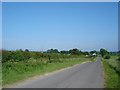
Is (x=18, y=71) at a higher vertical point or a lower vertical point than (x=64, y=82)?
higher

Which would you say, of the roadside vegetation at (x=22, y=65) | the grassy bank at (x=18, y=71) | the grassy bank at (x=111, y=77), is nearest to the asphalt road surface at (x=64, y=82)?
the grassy bank at (x=111, y=77)

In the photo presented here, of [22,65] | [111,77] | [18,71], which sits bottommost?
[111,77]

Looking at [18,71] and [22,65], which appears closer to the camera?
[18,71]

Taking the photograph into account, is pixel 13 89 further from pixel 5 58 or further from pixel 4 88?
pixel 5 58

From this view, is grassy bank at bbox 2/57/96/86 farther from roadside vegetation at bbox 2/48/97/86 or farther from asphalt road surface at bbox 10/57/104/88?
asphalt road surface at bbox 10/57/104/88

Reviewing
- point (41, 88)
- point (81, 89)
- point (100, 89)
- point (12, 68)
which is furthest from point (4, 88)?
point (12, 68)

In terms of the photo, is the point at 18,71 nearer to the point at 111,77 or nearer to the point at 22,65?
the point at 22,65

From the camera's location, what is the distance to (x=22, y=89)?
1313 centimetres

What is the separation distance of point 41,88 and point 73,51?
6132 inches

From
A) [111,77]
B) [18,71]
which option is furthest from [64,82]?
[18,71]

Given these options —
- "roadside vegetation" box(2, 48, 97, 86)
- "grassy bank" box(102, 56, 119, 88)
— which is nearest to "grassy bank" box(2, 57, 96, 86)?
"roadside vegetation" box(2, 48, 97, 86)

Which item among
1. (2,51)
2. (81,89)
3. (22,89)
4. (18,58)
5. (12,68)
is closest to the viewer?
(22,89)

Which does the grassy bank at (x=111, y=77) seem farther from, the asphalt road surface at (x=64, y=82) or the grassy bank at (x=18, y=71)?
the grassy bank at (x=18, y=71)

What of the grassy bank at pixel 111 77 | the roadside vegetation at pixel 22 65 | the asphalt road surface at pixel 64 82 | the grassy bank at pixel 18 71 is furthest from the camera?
the roadside vegetation at pixel 22 65
